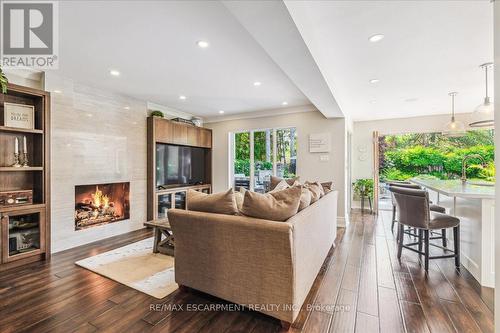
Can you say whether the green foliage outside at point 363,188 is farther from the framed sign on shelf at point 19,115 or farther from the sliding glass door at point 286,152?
the framed sign on shelf at point 19,115

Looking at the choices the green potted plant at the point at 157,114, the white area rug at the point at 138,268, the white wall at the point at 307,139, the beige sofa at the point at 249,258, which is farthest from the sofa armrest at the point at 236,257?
the white wall at the point at 307,139

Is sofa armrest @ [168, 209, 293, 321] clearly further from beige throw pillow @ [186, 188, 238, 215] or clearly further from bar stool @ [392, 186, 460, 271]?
bar stool @ [392, 186, 460, 271]

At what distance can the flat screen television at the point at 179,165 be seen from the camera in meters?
4.80

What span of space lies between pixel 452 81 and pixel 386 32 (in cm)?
210

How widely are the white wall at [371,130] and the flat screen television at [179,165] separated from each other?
13.6ft

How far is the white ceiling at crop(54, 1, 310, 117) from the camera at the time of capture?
195 cm

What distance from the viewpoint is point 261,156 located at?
5750mm

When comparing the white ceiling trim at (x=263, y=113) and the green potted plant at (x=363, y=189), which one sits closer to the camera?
the white ceiling trim at (x=263, y=113)

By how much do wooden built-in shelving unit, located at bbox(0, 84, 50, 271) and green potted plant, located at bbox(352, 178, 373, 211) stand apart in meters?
6.21

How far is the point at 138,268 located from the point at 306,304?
1.88 metres

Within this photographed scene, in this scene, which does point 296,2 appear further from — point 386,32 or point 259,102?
point 259,102

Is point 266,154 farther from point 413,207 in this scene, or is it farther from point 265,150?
point 413,207

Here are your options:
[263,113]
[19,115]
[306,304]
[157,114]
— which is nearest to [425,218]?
[306,304]

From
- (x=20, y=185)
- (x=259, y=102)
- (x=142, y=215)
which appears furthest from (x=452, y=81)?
(x=20, y=185)
